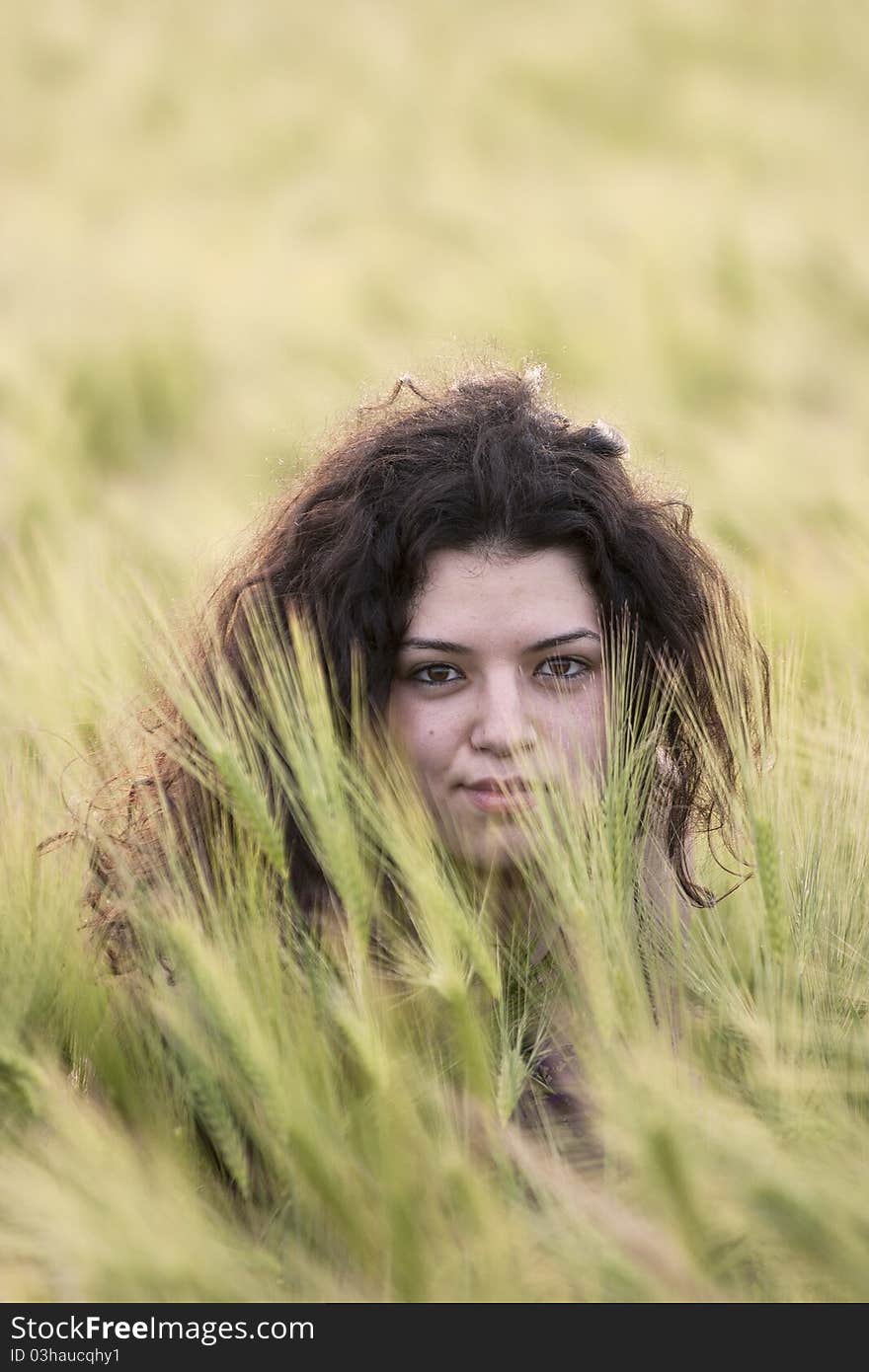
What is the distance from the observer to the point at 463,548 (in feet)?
4.66

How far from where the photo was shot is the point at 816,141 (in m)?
7.52

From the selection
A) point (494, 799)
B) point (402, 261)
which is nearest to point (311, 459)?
→ point (494, 799)

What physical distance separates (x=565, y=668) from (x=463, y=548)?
6.1 inches

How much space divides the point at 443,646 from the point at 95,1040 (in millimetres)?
466

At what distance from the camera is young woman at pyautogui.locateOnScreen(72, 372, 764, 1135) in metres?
1.30

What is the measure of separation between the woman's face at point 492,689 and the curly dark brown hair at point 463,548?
0.12 feet

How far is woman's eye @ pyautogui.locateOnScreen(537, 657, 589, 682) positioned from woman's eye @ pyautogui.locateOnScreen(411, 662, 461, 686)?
0.08 meters

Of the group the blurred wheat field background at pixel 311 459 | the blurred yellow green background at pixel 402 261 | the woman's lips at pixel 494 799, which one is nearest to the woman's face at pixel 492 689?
the woman's lips at pixel 494 799

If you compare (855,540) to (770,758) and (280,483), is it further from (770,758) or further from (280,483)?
(770,758)

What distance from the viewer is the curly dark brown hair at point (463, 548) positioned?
4.67ft

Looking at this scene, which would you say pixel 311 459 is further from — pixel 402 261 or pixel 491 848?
pixel 402 261

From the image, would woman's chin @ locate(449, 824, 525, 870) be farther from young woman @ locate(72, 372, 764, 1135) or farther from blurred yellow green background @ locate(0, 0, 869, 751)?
blurred yellow green background @ locate(0, 0, 869, 751)

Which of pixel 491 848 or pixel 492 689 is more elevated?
pixel 492 689
